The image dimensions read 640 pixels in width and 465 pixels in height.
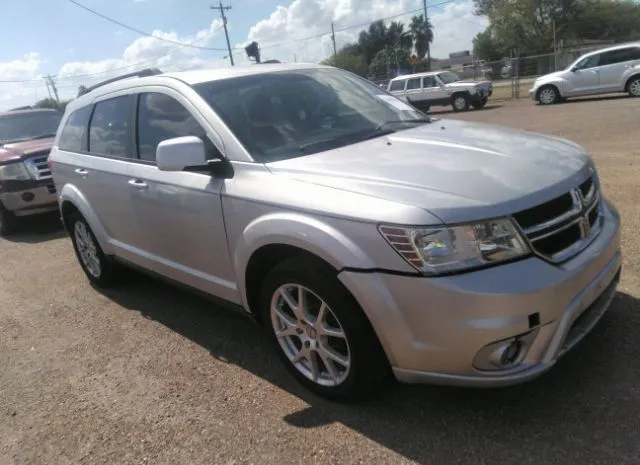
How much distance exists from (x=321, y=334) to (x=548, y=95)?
64.3 ft

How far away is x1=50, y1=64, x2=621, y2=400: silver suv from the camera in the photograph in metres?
2.37

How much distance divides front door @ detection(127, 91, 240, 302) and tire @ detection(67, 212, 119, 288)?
39.3 inches

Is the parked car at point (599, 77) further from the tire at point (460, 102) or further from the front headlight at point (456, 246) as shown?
the front headlight at point (456, 246)

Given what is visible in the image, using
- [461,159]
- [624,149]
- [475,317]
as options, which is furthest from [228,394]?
[624,149]

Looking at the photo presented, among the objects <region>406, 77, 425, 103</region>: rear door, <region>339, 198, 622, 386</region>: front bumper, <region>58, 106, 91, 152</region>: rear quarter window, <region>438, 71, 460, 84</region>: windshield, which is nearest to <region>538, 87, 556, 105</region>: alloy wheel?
<region>438, 71, 460, 84</region>: windshield

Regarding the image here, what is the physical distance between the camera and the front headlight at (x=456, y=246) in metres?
2.36

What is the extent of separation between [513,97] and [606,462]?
26.0 m

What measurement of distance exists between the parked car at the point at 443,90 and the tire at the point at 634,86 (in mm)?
5983

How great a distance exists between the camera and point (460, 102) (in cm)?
2345

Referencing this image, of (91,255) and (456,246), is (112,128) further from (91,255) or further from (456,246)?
(456,246)

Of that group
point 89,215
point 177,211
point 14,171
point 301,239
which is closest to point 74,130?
point 89,215

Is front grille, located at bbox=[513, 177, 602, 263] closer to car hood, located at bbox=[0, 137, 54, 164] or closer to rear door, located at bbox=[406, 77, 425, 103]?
car hood, located at bbox=[0, 137, 54, 164]

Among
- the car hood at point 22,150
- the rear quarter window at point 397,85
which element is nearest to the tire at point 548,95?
the rear quarter window at point 397,85

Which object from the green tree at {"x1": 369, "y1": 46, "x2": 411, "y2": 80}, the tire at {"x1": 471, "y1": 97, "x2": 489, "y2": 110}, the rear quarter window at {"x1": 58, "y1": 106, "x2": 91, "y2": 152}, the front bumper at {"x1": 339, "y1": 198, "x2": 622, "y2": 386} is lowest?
the tire at {"x1": 471, "y1": 97, "x2": 489, "y2": 110}
